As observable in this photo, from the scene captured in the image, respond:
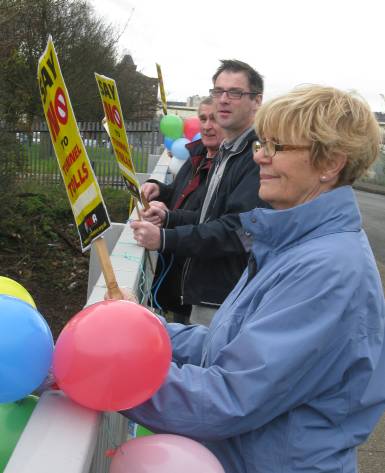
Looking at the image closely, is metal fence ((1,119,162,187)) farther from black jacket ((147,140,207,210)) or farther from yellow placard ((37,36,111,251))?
yellow placard ((37,36,111,251))

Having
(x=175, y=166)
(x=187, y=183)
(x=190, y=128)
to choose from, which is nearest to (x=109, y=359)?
(x=187, y=183)

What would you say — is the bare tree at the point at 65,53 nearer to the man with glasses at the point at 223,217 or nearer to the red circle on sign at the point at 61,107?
the man with glasses at the point at 223,217

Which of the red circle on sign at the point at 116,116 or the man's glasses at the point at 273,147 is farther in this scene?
the red circle on sign at the point at 116,116

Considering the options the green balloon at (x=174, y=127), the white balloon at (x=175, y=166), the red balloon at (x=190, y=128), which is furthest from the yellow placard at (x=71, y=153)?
the green balloon at (x=174, y=127)

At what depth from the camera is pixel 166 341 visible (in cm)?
146

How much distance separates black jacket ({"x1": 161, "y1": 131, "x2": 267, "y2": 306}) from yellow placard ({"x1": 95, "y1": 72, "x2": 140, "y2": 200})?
333 mm

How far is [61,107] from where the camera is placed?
157cm

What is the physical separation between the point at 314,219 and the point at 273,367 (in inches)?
16.9

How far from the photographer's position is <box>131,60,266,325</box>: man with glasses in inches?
111

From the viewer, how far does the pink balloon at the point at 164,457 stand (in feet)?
→ 4.58

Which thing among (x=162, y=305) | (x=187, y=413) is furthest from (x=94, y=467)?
(x=162, y=305)

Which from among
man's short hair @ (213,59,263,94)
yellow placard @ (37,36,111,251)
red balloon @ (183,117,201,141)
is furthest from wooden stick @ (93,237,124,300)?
red balloon @ (183,117,201,141)

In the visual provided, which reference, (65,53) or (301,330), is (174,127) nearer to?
(301,330)

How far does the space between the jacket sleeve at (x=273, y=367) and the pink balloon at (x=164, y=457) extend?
0.11 ft
